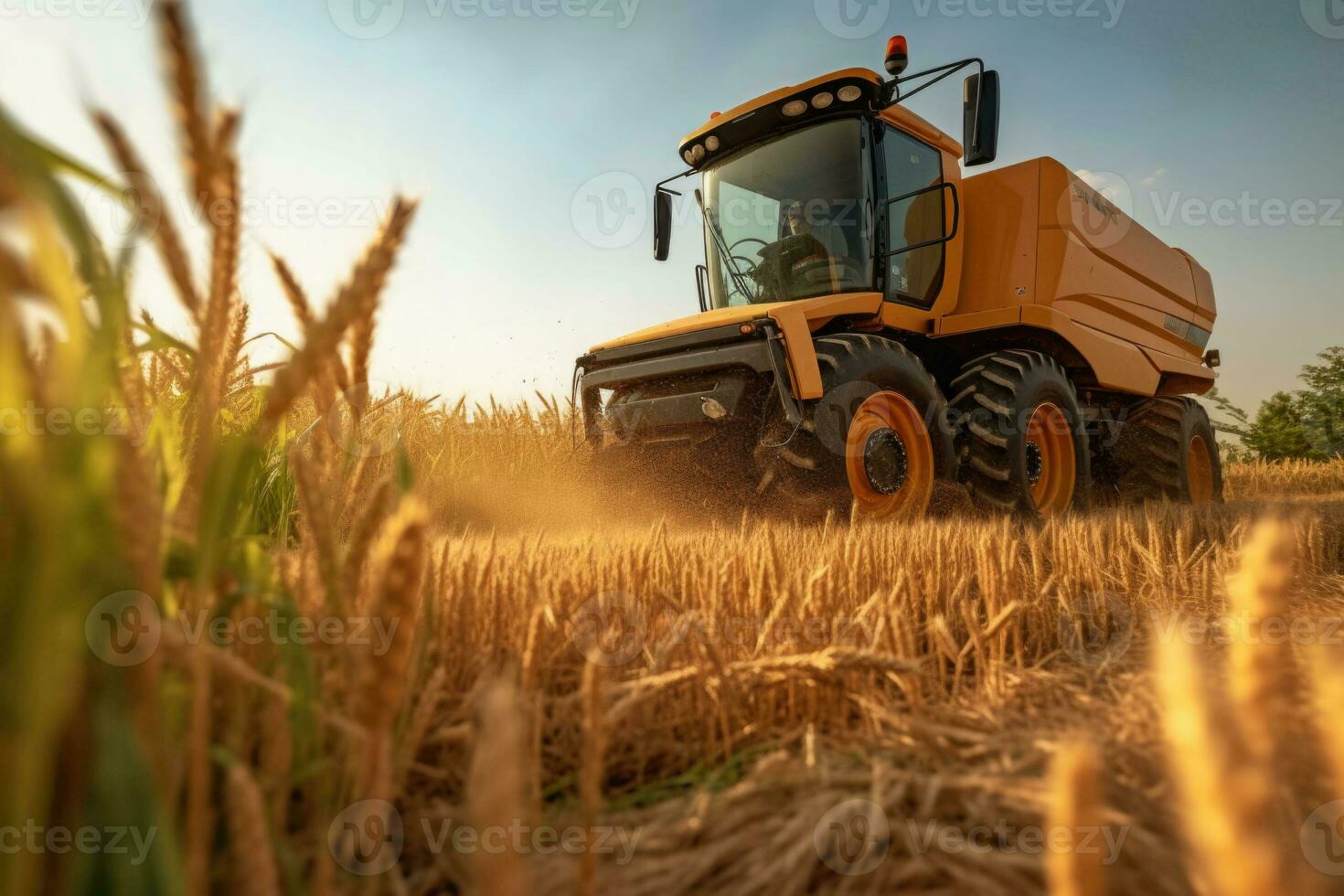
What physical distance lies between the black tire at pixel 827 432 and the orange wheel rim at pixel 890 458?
0.25 feet

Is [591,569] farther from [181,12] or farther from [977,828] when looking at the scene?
[181,12]

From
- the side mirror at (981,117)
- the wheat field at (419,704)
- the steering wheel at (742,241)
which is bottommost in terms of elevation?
the wheat field at (419,704)

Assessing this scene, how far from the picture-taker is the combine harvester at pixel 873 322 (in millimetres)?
4004

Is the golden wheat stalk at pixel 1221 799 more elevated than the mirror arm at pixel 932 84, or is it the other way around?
the mirror arm at pixel 932 84

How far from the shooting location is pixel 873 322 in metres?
4.73

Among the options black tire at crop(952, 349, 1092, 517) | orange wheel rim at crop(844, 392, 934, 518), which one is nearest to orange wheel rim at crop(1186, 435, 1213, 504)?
black tire at crop(952, 349, 1092, 517)

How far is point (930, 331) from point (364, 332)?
506 centimetres

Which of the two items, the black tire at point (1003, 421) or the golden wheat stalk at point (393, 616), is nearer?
the golden wheat stalk at point (393, 616)

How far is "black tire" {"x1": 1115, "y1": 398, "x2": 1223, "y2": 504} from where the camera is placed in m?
6.64

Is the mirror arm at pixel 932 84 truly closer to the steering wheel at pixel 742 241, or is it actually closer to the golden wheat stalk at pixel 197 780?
the steering wheel at pixel 742 241

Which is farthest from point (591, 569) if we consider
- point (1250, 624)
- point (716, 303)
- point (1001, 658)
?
point (716, 303)

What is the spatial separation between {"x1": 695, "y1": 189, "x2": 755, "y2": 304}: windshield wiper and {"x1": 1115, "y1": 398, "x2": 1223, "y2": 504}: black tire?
168 inches

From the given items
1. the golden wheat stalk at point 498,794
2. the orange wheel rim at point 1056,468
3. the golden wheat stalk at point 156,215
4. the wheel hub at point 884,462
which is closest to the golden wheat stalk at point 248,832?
the golden wheat stalk at point 498,794

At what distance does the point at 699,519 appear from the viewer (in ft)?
15.0
